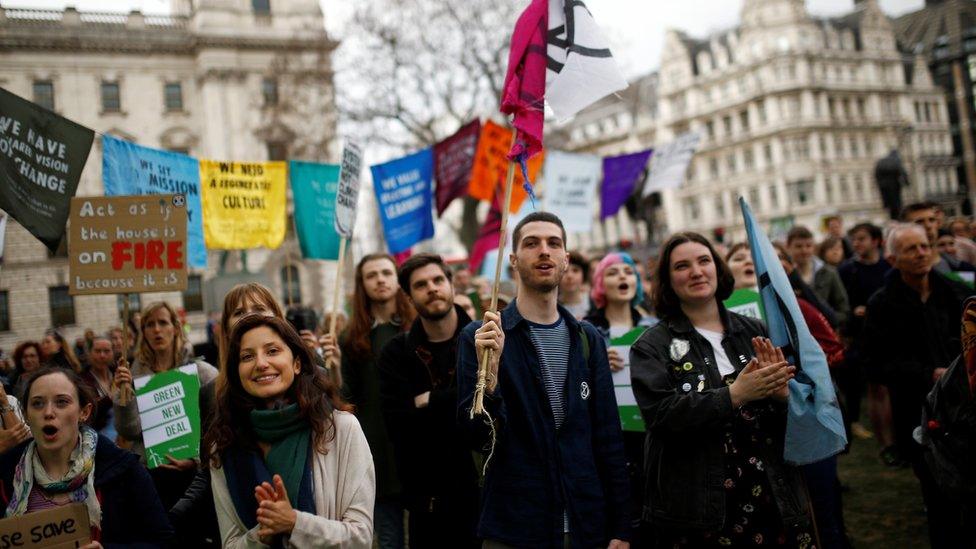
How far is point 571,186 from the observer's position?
39.5ft

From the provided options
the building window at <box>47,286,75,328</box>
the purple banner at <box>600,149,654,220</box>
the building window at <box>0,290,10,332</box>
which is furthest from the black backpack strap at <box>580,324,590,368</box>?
the building window at <box>0,290,10,332</box>

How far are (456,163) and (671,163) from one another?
13.9 feet

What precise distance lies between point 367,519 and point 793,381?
1835 mm

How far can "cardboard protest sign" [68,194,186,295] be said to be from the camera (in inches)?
199

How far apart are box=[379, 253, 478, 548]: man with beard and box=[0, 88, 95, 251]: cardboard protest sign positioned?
2497 mm

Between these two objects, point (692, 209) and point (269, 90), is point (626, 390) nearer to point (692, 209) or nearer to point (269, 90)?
point (269, 90)

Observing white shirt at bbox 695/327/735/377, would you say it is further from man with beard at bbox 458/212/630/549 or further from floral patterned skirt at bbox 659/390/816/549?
man with beard at bbox 458/212/630/549

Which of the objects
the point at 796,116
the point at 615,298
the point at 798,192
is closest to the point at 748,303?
the point at 615,298

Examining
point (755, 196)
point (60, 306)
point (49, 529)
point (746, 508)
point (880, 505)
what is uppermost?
point (755, 196)

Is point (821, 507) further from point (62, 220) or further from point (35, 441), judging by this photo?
point (62, 220)

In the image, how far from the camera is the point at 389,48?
2789cm

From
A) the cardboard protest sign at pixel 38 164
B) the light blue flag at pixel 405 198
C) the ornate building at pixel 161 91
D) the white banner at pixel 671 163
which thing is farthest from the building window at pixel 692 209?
the cardboard protest sign at pixel 38 164

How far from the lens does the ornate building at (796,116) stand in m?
66.4

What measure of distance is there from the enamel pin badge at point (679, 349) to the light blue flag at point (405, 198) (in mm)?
5948
